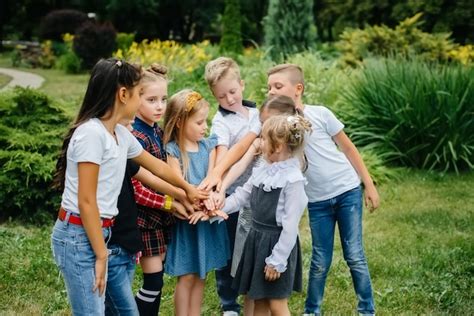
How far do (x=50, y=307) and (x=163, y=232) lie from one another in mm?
1197

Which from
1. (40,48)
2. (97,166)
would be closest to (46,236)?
(97,166)

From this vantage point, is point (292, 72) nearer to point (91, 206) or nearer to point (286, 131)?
point (286, 131)

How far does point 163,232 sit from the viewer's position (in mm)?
3375

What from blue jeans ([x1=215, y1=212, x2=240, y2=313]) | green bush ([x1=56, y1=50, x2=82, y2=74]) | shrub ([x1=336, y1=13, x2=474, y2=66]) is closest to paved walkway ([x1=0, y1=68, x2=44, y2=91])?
green bush ([x1=56, y1=50, x2=82, y2=74])

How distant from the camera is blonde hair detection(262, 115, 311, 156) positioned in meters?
3.09

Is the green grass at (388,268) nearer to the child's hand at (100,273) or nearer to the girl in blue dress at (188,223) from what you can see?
the girl in blue dress at (188,223)

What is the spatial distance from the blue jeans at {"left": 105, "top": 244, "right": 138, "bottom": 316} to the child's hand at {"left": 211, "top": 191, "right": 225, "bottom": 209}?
0.62 metres

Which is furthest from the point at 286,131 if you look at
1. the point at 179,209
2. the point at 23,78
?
the point at 23,78

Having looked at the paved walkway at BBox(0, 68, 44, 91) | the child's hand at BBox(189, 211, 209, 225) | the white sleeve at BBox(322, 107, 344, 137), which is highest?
the white sleeve at BBox(322, 107, 344, 137)

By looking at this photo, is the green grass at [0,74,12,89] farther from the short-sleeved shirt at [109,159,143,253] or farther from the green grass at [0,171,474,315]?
the short-sleeved shirt at [109,159,143,253]

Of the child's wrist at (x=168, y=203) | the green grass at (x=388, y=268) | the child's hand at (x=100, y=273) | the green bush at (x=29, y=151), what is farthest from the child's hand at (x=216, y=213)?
the green bush at (x=29, y=151)

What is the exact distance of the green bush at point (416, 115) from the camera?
814 centimetres

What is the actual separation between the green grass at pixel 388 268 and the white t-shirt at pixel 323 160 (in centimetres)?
95

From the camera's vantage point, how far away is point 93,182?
246 centimetres
